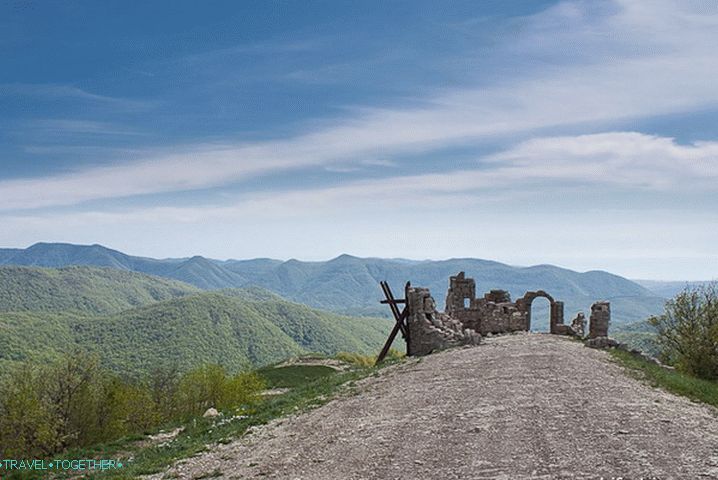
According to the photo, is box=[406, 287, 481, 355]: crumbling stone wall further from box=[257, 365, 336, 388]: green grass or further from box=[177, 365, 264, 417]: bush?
box=[257, 365, 336, 388]: green grass

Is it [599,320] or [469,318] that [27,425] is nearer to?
[469,318]

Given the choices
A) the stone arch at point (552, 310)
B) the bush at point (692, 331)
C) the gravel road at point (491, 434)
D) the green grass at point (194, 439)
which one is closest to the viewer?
the gravel road at point (491, 434)

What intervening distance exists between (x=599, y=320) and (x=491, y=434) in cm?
2859

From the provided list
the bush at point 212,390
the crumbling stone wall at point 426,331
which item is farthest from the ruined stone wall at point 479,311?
the bush at point 212,390

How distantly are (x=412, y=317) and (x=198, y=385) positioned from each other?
26836 millimetres

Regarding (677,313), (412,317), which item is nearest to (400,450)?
(412,317)

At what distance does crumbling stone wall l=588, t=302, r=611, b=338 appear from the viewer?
4241 centimetres

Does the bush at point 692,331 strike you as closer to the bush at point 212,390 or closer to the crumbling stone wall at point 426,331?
the crumbling stone wall at point 426,331

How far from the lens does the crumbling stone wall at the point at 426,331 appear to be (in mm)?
39219

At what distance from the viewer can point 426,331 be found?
40.0m

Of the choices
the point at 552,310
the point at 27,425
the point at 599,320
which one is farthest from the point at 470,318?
the point at 27,425

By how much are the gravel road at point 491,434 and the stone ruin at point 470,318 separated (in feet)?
40.4

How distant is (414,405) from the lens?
875 inches

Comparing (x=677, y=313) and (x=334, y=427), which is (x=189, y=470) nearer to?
(x=334, y=427)
